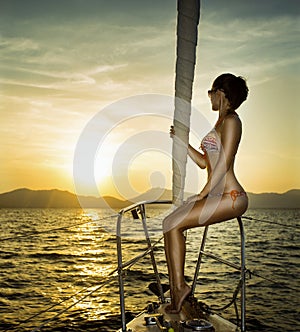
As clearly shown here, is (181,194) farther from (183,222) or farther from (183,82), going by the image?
(183,82)

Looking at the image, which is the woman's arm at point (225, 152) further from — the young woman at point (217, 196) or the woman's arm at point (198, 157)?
the woman's arm at point (198, 157)

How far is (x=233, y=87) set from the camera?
326cm

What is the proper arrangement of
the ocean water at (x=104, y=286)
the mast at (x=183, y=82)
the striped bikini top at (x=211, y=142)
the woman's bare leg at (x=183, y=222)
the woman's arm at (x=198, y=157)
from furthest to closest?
the ocean water at (x=104, y=286)
the woman's arm at (x=198, y=157)
the striped bikini top at (x=211, y=142)
the woman's bare leg at (x=183, y=222)
the mast at (x=183, y=82)

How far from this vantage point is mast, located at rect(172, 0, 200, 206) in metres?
2.48

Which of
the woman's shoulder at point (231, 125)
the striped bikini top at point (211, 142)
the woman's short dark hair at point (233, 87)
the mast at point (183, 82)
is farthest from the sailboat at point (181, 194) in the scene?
the woman's short dark hair at point (233, 87)

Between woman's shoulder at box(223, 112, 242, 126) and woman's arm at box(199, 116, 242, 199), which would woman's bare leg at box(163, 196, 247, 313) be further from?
woman's shoulder at box(223, 112, 242, 126)

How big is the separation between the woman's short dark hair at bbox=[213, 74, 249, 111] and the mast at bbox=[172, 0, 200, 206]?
0.35m

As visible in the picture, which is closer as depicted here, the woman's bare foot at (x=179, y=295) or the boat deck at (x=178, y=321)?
the boat deck at (x=178, y=321)

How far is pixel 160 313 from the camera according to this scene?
3408 millimetres

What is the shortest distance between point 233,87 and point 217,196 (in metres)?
0.71

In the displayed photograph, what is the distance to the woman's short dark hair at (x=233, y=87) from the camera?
128 inches

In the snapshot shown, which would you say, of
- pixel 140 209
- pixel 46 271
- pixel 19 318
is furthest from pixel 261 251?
pixel 140 209

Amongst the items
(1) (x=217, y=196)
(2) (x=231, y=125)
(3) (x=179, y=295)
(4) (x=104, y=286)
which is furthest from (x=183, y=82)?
(4) (x=104, y=286)

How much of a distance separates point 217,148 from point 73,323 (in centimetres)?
927
